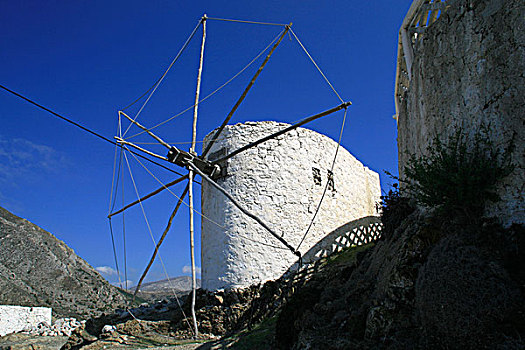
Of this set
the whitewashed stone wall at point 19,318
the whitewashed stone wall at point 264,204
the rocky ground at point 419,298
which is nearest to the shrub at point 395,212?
the rocky ground at point 419,298

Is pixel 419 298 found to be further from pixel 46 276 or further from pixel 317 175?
pixel 46 276

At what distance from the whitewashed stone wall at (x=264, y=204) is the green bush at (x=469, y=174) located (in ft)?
16.7

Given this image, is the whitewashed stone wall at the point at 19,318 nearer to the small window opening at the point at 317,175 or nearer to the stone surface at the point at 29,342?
the stone surface at the point at 29,342

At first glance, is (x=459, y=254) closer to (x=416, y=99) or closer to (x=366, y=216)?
(x=416, y=99)

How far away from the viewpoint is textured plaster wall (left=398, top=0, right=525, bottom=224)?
137 inches

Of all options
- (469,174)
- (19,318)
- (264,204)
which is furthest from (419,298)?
(19,318)

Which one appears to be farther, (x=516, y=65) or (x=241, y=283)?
(x=241, y=283)

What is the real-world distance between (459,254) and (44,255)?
69.0ft

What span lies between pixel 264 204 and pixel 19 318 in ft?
30.6

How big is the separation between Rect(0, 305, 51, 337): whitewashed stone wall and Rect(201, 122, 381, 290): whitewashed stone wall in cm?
723

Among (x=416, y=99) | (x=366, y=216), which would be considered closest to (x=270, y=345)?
(x=416, y=99)

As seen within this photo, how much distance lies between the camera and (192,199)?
745 centimetres

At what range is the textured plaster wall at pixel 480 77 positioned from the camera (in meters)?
3.47

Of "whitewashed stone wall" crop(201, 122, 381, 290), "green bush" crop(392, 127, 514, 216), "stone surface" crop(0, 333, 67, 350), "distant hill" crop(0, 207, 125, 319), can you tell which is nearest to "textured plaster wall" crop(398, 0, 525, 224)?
"green bush" crop(392, 127, 514, 216)
